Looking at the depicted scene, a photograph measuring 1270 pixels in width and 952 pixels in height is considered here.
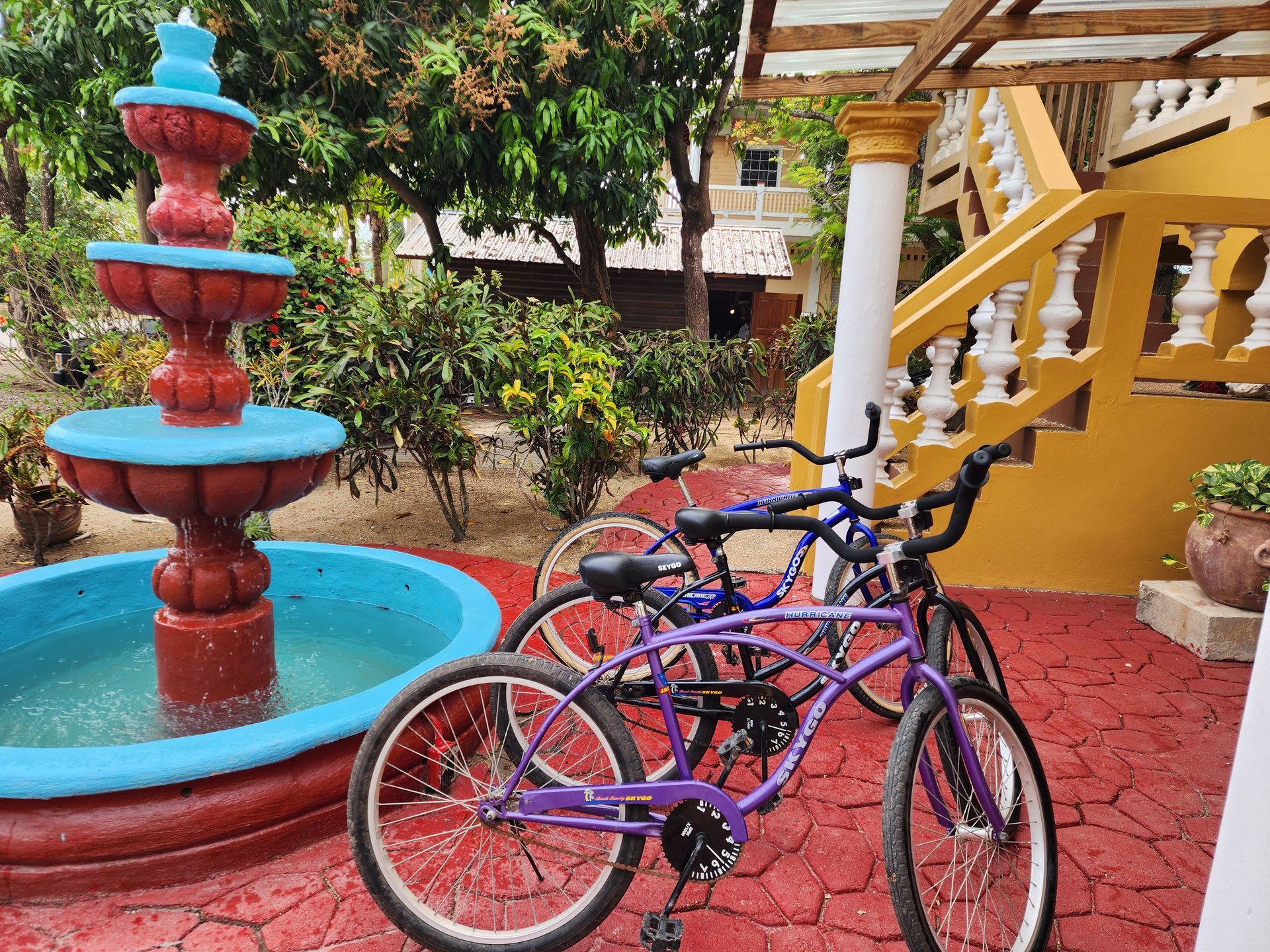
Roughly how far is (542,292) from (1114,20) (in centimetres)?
1482

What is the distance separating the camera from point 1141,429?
194 inches

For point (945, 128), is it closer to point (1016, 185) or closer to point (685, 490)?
point (1016, 185)


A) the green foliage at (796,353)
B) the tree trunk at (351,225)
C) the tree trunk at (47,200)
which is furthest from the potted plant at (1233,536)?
the tree trunk at (47,200)

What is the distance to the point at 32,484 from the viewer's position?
5441 millimetres

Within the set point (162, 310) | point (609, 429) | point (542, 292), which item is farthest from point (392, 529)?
point (542, 292)

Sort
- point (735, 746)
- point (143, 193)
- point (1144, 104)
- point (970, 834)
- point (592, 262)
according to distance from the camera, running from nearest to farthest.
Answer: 1. point (970, 834)
2. point (735, 746)
3. point (1144, 104)
4. point (143, 193)
5. point (592, 262)

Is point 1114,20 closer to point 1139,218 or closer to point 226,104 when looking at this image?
point 1139,218

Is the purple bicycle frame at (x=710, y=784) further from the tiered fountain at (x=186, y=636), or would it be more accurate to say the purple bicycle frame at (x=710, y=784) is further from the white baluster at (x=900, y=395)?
the white baluster at (x=900, y=395)

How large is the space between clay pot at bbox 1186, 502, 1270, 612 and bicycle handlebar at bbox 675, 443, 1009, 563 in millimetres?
2820

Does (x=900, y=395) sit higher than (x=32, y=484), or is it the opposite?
(x=900, y=395)

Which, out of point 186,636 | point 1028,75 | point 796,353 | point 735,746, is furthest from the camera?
point 796,353

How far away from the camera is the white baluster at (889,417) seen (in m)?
4.93

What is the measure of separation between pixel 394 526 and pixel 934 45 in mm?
5069

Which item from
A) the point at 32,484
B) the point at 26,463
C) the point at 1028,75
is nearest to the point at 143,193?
the point at 26,463
